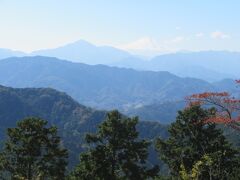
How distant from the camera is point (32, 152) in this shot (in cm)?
4531

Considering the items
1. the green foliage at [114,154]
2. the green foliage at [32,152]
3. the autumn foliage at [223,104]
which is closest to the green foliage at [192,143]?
the green foliage at [114,154]

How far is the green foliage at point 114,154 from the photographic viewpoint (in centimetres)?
4775

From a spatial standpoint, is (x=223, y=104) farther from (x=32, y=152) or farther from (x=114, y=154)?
(x=32, y=152)

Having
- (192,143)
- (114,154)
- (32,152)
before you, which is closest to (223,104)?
(114,154)

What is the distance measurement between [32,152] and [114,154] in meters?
8.67

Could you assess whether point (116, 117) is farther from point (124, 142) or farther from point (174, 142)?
point (174, 142)

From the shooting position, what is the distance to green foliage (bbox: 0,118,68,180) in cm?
4531

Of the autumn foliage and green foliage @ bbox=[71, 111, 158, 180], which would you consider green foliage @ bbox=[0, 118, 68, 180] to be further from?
the autumn foliage

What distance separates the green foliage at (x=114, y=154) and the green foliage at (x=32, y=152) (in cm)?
282

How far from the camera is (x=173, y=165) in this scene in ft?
175

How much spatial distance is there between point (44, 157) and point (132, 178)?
32.4 feet

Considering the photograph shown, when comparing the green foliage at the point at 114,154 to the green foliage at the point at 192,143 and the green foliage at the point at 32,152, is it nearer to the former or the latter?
the green foliage at the point at 32,152

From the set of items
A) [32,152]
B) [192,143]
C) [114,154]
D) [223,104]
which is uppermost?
[223,104]

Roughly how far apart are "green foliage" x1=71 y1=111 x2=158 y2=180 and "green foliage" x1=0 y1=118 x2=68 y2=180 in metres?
2.82
